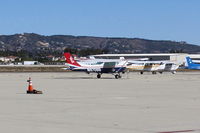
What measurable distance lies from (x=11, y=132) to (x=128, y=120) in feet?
14.7

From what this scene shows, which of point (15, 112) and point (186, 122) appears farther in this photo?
point (15, 112)

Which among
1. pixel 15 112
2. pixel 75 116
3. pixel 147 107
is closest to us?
pixel 75 116

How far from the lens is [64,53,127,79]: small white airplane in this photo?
222 ft

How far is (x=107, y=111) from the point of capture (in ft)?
70.5

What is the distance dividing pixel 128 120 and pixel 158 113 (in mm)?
2646

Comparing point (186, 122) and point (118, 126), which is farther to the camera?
point (186, 122)

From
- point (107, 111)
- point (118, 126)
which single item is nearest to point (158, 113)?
point (107, 111)

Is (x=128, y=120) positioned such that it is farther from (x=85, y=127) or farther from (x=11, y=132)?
(x=11, y=132)

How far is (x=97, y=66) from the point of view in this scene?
6912 centimetres

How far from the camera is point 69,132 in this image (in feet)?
50.2

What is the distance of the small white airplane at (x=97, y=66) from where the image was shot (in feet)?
222

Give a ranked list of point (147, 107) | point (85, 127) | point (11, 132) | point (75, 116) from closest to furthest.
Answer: point (11, 132), point (85, 127), point (75, 116), point (147, 107)

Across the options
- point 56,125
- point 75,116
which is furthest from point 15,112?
point 56,125

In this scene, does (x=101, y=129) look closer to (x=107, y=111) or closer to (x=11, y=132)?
(x=11, y=132)
